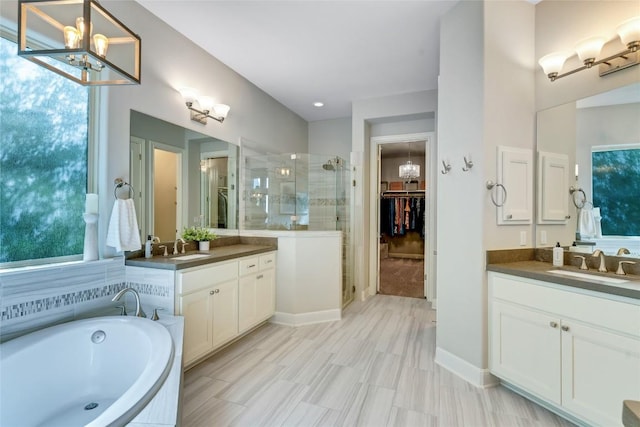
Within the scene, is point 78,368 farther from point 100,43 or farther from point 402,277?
point 402,277

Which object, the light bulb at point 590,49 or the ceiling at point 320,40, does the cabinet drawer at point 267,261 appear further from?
the light bulb at point 590,49

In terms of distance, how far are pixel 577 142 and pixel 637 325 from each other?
1.36 m

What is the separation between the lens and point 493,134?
7.13 ft

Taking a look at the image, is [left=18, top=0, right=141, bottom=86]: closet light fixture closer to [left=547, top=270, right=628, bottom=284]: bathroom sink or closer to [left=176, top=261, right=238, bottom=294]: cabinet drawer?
[left=176, top=261, right=238, bottom=294]: cabinet drawer

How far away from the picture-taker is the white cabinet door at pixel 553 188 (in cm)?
221

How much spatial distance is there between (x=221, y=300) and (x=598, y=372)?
2.58 m

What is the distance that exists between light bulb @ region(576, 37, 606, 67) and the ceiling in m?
0.97

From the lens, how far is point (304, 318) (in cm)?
335

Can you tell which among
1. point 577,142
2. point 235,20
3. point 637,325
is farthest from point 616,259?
point 235,20

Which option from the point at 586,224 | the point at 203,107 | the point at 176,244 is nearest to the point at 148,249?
the point at 176,244

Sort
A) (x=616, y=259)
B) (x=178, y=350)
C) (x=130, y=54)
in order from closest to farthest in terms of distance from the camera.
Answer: (x=178, y=350), (x=616, y=259), (x=130, y=54)

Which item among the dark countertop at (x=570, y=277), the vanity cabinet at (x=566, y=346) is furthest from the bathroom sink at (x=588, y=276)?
the vanity cabinet at (x=566, y=346)

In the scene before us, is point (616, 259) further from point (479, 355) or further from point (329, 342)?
point (329, 342)

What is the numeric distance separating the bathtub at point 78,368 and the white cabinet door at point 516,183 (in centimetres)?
245
